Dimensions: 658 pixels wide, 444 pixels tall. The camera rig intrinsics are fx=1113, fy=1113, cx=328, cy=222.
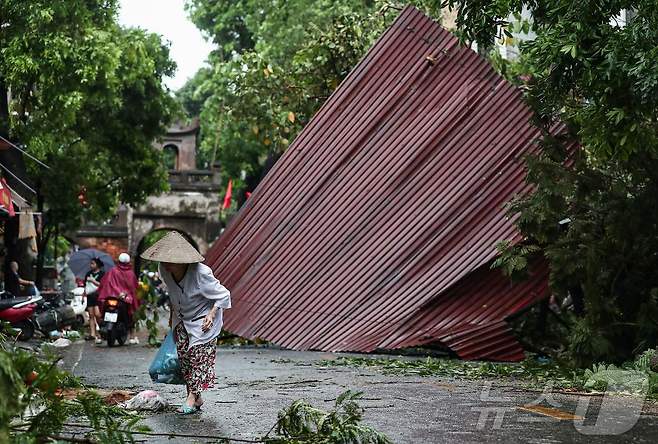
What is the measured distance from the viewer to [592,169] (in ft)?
44.9

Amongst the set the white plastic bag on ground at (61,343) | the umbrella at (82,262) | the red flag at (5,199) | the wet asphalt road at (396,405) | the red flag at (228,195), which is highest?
the red flag at (228,195)

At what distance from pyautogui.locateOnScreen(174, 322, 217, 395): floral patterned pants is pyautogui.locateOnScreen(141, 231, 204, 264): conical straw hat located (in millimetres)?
601

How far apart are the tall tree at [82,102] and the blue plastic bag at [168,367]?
489 inches

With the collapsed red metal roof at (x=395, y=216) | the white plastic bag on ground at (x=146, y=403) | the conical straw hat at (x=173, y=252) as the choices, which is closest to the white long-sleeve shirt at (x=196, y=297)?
the conical straw hat at (x=173, y=252)

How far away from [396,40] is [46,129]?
32.1 feet

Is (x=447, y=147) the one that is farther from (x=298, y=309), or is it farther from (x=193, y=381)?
(x=193, y=381)

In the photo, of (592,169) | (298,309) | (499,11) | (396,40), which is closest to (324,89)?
(396,40)

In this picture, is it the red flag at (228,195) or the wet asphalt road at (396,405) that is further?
the red flag at (228,195)

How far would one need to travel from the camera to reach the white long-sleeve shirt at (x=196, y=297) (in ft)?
28.8

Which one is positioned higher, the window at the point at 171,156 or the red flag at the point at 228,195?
the window at the point at 171,156

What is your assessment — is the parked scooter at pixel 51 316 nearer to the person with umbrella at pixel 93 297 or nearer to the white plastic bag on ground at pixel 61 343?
the person with umbrella at pixel 93 297

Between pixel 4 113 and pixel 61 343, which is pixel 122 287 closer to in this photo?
pixel 61 343

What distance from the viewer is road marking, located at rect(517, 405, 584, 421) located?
751 cm

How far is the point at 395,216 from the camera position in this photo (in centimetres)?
1583
